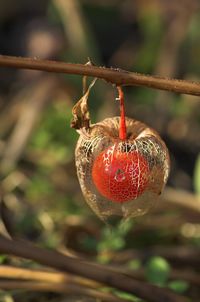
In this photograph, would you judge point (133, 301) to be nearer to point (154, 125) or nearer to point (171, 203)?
point (171, 203)

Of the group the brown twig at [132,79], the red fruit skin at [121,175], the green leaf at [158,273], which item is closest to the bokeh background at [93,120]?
the green leaf at [158,273]

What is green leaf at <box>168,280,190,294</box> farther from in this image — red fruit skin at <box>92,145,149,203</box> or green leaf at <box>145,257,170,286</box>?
red fruit skin at <box>92,145,149,203</box>

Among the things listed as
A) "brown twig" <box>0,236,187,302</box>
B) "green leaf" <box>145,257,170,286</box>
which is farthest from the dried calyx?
"green leaf" <box>145,257,170,286</box>

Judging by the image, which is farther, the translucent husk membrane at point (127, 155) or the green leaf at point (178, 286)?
the green leaf at point (178, 286)

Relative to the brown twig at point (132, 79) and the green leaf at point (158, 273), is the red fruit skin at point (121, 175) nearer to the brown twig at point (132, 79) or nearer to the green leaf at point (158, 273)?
the brown twig at point (132, 79)

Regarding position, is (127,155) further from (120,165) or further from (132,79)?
(132,79)

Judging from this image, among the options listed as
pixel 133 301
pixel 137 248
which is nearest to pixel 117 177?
pixel 133 301

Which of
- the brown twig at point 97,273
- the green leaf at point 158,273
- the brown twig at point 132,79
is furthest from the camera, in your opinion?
the green leaf at point 158,273
